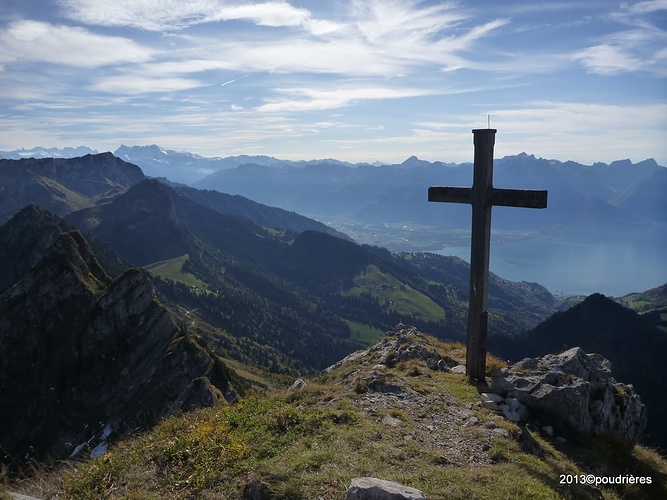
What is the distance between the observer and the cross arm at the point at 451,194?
14258 millimetres

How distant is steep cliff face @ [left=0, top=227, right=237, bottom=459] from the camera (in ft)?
167

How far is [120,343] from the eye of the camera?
208ft

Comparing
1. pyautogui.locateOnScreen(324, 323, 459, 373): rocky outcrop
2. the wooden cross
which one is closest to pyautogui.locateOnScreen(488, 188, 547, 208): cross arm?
the wooden cross

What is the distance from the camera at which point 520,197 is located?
504 inches

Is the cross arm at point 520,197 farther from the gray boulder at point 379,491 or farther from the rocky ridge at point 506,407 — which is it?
the gray boulder at point 379,491

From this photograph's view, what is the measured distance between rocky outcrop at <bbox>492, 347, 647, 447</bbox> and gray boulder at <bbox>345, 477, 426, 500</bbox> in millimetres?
6391

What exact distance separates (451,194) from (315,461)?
31.6 ft

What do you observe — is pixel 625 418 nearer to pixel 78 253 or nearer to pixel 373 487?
pixel 373 487

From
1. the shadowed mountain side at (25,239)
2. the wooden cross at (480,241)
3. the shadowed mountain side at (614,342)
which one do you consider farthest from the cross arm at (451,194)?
the shadowed mountain side at (25,239)

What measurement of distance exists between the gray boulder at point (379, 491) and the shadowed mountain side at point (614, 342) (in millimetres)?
111622

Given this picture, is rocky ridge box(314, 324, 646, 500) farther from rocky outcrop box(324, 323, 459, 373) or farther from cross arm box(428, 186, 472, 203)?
cross arm box(428, 186, 472, 203)

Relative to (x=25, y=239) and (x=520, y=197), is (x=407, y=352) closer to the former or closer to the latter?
(x=520, y=197)

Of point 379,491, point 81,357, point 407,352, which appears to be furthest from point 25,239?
point 379,491

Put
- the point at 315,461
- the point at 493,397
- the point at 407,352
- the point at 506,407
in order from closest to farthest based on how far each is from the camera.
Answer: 1. the point at 315,461
2. the point at 506,407
3. the point at 493,397
4. the point at 407,352
